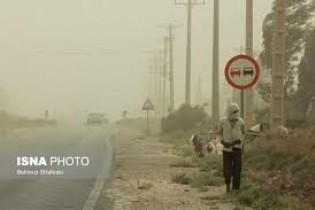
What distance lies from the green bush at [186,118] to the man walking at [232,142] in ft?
105

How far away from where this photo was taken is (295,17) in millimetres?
47000

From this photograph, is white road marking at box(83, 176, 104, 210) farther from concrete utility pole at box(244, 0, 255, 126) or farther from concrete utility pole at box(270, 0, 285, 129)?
concrete utility pole at box(244, 0, 255, 126)

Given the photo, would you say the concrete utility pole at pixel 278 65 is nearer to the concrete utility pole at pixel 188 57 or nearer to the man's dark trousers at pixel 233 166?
the man's dark trousers at pixel 233 166

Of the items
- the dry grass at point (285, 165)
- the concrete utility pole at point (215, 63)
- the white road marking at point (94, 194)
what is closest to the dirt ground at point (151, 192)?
the white road marking at point (94, 194)

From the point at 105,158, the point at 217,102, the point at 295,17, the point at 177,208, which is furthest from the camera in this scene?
the point at 295,17

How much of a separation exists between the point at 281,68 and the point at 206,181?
5359 mm

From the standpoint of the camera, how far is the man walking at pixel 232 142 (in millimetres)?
15555

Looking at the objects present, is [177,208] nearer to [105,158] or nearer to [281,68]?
[281,68]

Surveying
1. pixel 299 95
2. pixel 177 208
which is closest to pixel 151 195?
pixel 177 208

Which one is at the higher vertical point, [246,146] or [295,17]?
[295,17]

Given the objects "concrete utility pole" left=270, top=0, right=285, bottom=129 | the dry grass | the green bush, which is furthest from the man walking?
the green bush

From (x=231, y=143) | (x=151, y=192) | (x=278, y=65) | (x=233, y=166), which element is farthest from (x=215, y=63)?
(x=231, y=143)

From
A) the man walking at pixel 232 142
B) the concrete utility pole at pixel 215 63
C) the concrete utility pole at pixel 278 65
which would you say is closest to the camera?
the man walking at pixel 232 142

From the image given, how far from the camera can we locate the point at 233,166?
52.0 ft
